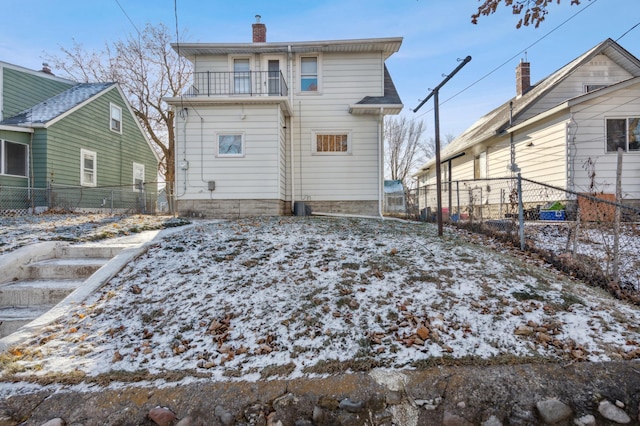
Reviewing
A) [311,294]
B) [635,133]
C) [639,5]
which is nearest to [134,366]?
[311,294]

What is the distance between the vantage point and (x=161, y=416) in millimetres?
2129

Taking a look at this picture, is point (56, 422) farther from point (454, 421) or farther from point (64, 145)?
point (64, 145)

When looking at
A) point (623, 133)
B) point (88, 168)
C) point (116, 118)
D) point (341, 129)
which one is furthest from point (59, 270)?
point (623, 133)

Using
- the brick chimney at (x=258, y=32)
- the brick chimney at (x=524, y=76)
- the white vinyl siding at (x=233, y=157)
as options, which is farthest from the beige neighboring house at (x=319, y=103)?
the brick chimney at (x=524, y=76)

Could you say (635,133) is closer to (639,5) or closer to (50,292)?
(639,5)

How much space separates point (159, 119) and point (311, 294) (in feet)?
67.2

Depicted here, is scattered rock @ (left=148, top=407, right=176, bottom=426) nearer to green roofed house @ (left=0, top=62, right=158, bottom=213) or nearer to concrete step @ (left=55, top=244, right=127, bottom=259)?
concrete step @ (left=55, top=244, right=127, bottom=259)

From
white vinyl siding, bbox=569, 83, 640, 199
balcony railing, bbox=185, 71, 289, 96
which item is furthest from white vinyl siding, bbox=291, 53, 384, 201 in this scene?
white vinyl siding, bbox=569, 83, 640, 199

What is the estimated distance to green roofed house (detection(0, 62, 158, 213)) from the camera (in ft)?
38.9

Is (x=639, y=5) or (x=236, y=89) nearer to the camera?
(x=639, y=5)

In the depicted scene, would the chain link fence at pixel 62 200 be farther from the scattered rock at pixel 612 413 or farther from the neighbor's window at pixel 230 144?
the scattered rock at pixel 612 413

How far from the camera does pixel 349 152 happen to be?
35.8 ft

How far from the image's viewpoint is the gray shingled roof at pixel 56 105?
40.6 feet

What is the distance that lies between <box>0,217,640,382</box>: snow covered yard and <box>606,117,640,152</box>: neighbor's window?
877 cm
